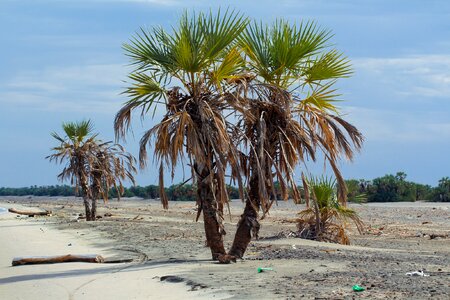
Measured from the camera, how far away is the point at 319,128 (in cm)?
1427

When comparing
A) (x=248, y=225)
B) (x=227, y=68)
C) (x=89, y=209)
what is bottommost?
(x=248, y=225)

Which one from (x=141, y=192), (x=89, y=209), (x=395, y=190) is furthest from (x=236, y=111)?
(x=141, y=192)

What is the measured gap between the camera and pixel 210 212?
14.0m

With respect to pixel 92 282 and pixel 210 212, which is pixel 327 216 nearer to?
pixel 210 212

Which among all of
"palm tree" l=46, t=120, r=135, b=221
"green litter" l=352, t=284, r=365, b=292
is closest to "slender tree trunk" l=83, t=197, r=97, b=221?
"palm tree" l=46, t=120, r=135, b=221

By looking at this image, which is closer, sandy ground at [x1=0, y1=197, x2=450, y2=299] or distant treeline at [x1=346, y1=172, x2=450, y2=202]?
sandy ground at [x1=0, y1=197, x2=450, y2=299]

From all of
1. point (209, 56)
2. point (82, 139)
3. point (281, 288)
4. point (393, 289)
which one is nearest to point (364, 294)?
point (393, 289)

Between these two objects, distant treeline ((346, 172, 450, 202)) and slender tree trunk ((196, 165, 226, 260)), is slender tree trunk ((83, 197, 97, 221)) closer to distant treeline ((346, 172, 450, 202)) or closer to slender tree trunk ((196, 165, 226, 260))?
slender tree trunk ((196, 165, 226, 260))

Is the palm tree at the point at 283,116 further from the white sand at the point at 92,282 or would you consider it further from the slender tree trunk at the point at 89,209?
the slender tree trunk at the point at 89,209

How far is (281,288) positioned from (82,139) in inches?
841

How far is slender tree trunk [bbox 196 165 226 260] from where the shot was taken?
1380 cm

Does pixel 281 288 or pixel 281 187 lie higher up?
pixel 281 187

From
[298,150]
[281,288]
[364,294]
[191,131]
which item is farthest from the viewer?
[298,150]

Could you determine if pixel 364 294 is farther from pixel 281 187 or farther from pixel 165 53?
pixel 165 53
